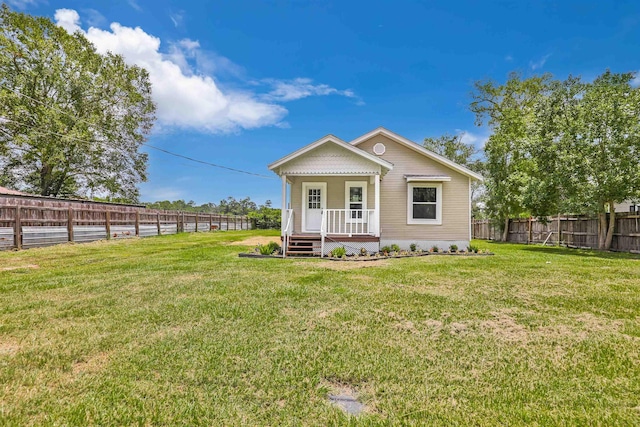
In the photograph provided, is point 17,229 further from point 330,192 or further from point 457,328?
point 457,328

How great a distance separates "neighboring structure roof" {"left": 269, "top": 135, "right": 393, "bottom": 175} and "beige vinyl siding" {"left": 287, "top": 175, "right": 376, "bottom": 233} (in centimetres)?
134

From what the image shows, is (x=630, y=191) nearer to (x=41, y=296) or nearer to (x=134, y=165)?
(x=41, y=296)

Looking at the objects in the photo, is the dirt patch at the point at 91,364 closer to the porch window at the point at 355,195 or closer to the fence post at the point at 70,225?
the porch window at the point at 355,195

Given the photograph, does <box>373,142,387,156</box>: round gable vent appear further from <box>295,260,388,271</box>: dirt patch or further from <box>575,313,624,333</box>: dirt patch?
<box>575,313,624,333</box>: dirt patch

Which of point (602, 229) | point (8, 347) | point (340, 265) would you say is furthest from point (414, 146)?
point (8, 347)

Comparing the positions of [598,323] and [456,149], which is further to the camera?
[456,149]

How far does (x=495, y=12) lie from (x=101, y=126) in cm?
2501

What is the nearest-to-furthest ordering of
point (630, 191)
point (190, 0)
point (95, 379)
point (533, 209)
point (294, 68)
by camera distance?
point (95, 379)
point (630, 191)
point (190, 0)
point (533, 209)
point (294, 68)

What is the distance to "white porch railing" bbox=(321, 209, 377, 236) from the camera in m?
11.6

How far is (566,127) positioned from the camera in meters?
13.9

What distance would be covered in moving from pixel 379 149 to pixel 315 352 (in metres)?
11.2

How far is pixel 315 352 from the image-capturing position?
3197 mm

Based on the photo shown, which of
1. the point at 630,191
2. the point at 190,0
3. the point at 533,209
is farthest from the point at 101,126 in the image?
the point at 630,191

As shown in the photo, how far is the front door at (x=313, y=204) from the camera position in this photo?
42.1 ft
